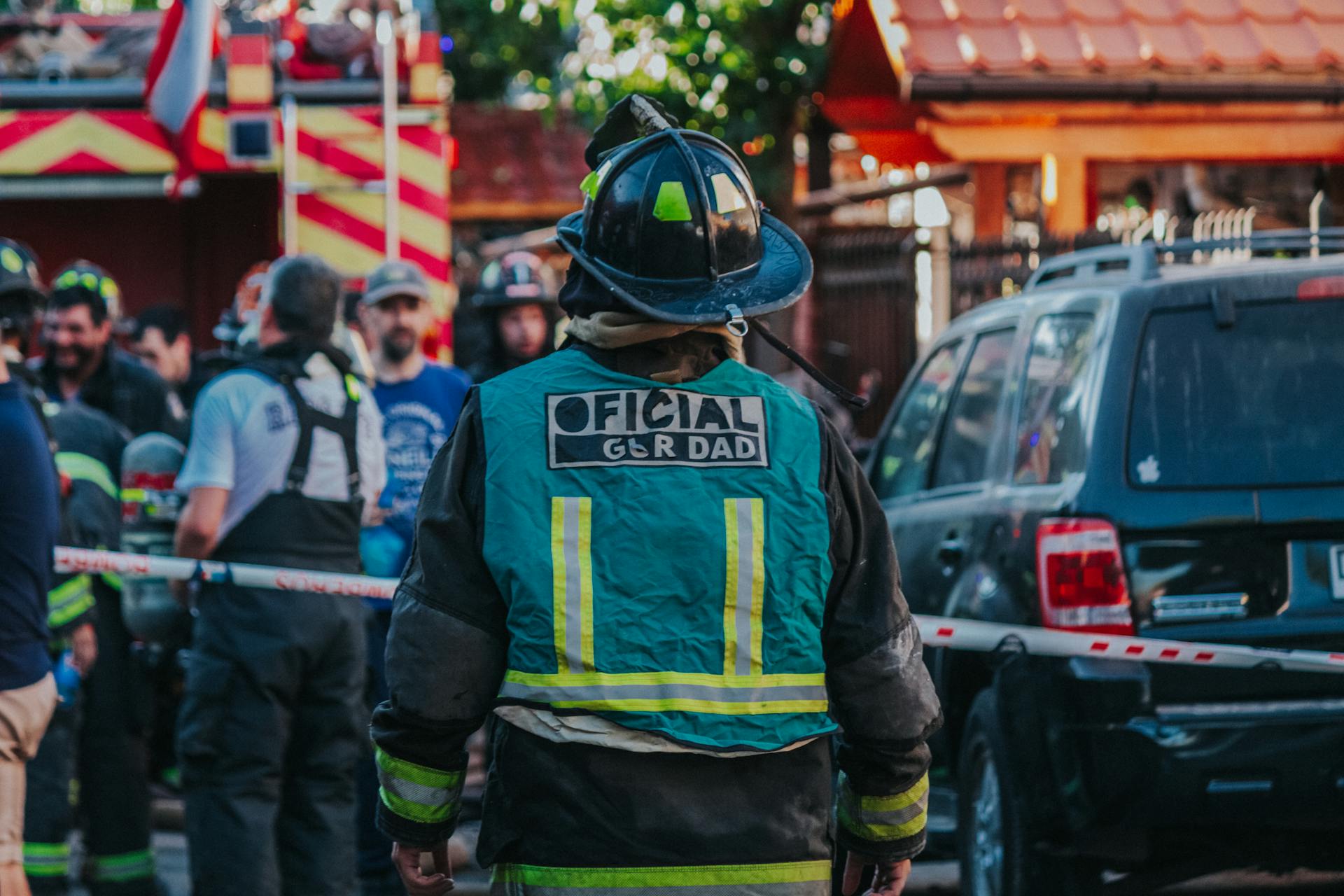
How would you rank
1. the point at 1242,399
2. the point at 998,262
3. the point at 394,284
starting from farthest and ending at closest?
the point at 998,262 → the point at 394,284 → the point at 1242,399

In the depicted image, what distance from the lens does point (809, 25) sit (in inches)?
553

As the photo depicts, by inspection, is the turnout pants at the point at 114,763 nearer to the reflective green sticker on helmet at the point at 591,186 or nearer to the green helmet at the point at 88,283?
the green helmet at the point at 88,283

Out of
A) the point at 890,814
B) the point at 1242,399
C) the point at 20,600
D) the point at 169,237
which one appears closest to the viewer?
the point at 890,814

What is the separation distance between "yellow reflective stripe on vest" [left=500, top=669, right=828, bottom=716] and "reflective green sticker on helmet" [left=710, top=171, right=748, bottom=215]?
2.32ft

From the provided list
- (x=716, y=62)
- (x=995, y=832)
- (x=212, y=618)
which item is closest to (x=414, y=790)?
(x=212, y=618)

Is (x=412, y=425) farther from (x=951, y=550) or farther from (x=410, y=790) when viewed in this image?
(x=410, y=790)

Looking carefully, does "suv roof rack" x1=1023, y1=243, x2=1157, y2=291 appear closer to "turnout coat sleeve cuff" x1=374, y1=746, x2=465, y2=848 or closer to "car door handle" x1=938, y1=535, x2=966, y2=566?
"car door handle" x1=938, y1=535, x2=966, y2=566

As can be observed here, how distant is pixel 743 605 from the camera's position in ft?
9.43

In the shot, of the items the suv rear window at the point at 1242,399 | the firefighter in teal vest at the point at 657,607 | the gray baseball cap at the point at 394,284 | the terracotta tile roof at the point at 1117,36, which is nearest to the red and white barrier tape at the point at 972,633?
the suv rear window at the point at 1242,399

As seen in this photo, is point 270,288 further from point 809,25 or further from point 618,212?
point 809,25

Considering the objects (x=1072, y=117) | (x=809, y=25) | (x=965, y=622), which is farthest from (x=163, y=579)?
(x=809, y=25)

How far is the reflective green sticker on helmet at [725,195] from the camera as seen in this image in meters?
3.01

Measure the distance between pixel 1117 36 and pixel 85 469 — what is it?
7.29 metres

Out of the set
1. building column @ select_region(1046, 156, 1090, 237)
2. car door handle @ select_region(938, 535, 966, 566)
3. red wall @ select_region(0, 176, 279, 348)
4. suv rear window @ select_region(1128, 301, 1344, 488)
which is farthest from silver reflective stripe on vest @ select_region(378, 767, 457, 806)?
building column @ select_region(1046, 156, 1090, 237)
